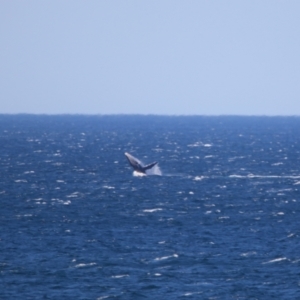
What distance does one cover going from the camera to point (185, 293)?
1553 inches

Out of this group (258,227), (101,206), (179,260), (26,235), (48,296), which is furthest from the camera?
(101,206)

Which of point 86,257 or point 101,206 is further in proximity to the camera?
point 101,206

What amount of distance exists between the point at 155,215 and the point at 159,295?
22.9 m

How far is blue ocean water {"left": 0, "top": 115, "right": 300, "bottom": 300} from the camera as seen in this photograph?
40.9 metres

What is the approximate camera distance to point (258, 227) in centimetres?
5644

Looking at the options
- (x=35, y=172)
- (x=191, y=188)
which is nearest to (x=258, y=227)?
(x=191, y=188)

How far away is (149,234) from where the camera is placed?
53500 millimetres

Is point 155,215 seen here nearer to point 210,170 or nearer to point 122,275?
point 122,275

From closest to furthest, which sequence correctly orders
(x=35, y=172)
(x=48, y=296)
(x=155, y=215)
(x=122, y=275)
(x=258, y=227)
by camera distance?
(x=48, y=296) → (x=122, y=275) → (x=258, y=227) → (x=155, y=215) → (x=35, y=172)

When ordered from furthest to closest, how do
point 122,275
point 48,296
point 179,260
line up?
point 179,260
point 122,275
point 48,296

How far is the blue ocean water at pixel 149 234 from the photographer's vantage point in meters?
40.9

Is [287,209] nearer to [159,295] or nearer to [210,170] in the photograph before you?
[159,295]

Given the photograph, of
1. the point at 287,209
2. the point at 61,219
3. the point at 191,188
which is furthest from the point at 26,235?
the point at 191,188

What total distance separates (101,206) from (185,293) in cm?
2819
